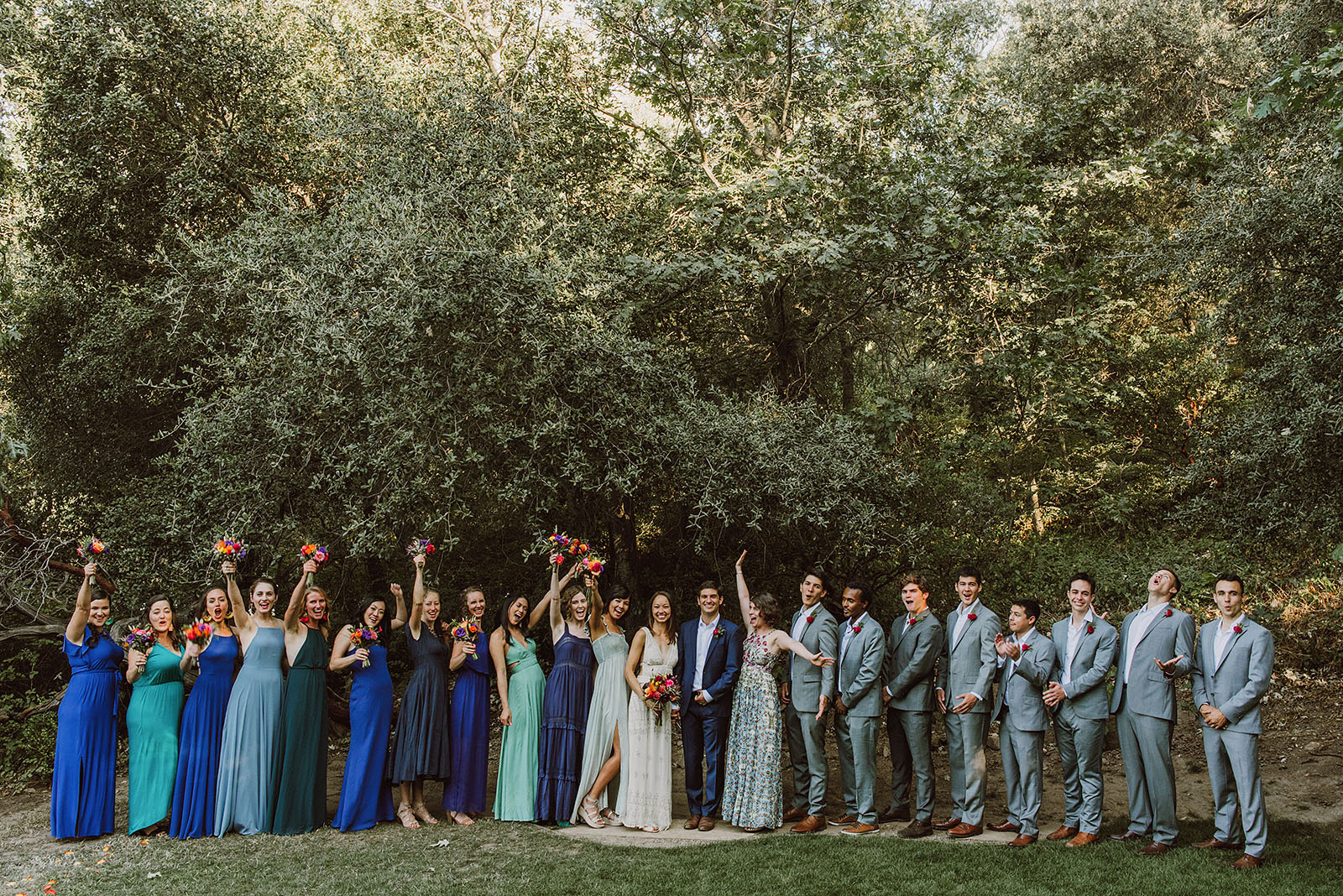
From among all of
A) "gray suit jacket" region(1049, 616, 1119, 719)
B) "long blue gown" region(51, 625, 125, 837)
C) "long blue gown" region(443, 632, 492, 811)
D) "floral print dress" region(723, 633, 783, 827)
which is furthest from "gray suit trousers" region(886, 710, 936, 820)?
"long blue gown" region(51, 625, 125, 837)

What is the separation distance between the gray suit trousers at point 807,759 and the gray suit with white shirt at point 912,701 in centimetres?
54

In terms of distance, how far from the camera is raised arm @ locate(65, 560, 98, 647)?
6.81 metres

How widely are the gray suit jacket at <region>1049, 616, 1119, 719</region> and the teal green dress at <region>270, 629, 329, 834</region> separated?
532 cm

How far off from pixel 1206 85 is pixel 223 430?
54.7 feet

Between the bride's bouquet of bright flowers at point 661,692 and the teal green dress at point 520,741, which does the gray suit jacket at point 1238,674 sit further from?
the teal green dress at point 520,741

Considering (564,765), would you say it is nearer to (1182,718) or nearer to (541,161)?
(541,161)

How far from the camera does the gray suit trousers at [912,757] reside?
6.84 meters

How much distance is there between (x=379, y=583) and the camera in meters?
12.5

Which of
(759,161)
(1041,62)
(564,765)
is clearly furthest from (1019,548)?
(564,765)

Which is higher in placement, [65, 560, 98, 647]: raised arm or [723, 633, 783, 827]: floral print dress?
[65, 560, 98, 647]: raised arm

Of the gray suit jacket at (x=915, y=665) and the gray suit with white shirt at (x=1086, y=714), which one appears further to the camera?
the gray suit jacket at (x=915, y=665)

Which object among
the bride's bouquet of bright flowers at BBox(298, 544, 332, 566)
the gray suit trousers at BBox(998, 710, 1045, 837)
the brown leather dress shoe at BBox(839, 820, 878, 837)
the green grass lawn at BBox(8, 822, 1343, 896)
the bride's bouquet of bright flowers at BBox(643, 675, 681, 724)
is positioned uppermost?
the bride's bouquet of bright flowers at BBox(298, 544, 332, 566)

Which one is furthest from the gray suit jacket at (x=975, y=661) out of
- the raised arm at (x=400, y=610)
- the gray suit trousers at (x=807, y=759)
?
the raised arm at (x=400, y=610)

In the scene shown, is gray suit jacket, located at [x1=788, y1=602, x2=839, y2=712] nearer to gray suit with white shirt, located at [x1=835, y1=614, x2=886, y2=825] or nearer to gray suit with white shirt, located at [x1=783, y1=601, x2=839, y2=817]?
gray suit with white shirt, located at [x1=783, y1=601, x2=839, y2=817]
